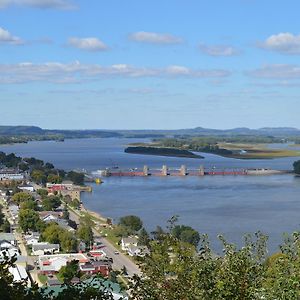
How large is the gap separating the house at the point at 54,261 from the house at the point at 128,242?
2.68 feet

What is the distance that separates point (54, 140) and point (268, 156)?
2307cm

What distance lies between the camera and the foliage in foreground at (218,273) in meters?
1.37

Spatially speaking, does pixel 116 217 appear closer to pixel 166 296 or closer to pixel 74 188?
pixel 74 188

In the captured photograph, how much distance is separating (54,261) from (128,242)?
4.38 ft

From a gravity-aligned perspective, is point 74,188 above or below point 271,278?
A: below

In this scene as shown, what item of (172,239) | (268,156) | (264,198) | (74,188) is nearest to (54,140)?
(268,156)

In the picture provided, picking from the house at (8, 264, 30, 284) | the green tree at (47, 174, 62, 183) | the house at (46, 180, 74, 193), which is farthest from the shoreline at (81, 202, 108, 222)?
the house at (8, 264, 30, 284)

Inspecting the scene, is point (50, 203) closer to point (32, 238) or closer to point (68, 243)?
point (32, 238)

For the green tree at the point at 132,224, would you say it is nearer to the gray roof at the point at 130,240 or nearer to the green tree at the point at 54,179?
the gray roof at the point at 130,240

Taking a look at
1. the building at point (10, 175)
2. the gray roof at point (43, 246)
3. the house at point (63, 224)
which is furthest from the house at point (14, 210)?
the building at point (10, 175)

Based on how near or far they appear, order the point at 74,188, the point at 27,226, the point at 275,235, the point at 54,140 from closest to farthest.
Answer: the point at 275,235 < the point at 27,226 < the point at 74,188 < the point at 54,140

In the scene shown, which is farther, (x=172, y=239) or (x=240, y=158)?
(x=240, y=158)

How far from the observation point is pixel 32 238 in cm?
735

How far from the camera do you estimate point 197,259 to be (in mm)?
1556
